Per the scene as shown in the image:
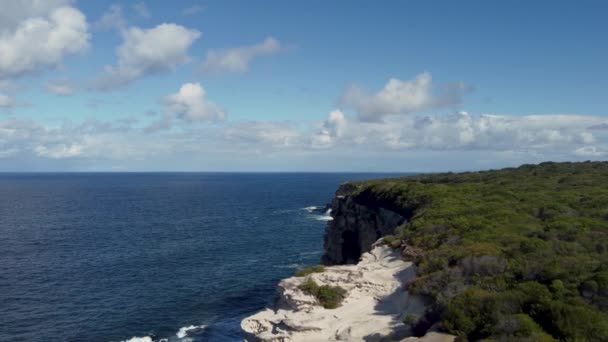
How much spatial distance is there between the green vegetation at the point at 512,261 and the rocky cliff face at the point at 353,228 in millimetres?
5925

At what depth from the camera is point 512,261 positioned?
32062 mm

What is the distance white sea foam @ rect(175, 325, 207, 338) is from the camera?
157 ft

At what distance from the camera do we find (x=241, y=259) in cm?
7762

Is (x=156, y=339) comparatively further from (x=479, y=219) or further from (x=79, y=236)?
(x=79, y=236)

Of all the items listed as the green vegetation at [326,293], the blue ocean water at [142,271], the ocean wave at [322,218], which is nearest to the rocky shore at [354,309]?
the green vegetation at [326,293]

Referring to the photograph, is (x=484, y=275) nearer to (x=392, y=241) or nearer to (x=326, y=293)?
(x=326, y=293)

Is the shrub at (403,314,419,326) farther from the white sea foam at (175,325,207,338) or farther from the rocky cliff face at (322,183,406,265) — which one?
the rocky cliff face at (322,183,406,265)

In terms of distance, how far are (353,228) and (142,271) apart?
3004cm

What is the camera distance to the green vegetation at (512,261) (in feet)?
73.9

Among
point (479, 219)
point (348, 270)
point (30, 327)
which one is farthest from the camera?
point (30, 327)

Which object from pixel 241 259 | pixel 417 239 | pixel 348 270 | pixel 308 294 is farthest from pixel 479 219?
pixel 241 259

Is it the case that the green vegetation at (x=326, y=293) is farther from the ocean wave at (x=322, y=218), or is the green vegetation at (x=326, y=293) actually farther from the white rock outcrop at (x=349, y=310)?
the ocean wave at (x=322, y=218)

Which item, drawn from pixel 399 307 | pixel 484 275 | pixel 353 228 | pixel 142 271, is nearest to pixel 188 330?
pixel 142 271

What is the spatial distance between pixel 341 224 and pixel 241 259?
55.2 ft
